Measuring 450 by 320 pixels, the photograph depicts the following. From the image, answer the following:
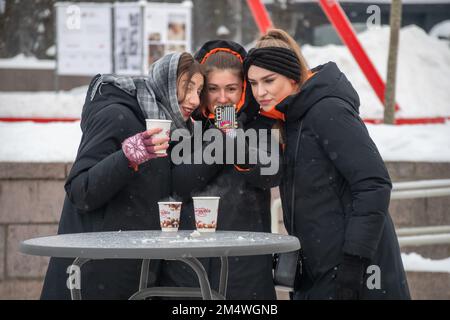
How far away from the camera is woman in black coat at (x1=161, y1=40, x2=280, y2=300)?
4.06 metres

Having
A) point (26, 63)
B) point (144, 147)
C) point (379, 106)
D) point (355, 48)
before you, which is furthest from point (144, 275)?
point (26, 63)

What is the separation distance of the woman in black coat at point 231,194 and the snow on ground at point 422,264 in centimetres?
278

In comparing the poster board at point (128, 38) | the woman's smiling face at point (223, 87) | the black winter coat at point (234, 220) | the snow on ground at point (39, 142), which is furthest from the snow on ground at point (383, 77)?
the black winter coat at point (234, 220)

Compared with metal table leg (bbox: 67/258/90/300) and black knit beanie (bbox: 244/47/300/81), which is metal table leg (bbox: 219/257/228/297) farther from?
black knit beanie (bbox: 244/47/300/81)

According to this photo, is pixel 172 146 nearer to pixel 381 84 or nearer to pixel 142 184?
pixel 142 184

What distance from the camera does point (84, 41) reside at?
11.4 metres

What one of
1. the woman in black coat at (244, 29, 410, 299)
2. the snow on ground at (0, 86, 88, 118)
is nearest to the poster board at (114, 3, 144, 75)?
the snow on ground at (0, 86, 88, 118)

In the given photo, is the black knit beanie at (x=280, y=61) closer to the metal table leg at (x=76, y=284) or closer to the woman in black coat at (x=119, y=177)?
the woman in black coat at (x=119, y=177)

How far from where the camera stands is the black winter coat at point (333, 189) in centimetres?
365

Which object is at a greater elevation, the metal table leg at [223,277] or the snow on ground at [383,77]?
the snow on ground at [383,77]

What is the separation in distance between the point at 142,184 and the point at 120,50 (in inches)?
313
